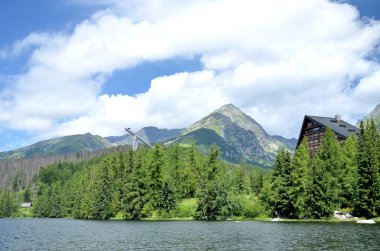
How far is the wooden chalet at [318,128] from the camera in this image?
490 feet

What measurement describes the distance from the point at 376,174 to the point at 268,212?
3393cm

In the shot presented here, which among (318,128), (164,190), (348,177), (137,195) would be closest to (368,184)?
(348,177)

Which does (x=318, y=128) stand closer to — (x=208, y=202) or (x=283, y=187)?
(x=283, y=187)

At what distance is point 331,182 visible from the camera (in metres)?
103

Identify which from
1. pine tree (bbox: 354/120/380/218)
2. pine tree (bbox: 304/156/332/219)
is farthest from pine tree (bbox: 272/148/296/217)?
pine tree (bbox: 354/120/380/218)

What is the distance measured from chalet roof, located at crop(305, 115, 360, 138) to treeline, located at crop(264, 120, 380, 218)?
86.4 ft

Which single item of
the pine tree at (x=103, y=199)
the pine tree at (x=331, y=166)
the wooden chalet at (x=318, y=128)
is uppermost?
the wooden chalet at (x=318, y=128)

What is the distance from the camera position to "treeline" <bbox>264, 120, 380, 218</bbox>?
94.6 m

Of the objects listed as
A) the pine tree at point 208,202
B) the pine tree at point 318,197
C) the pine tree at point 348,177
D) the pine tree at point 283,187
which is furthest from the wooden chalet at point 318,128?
the pine tree at point 318,197

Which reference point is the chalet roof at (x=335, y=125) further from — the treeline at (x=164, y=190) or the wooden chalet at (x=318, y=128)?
the treeline at (x=164, y=190)

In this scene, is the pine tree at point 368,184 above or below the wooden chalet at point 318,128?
below

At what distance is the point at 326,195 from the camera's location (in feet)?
326

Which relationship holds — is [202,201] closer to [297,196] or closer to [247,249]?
[297,196]

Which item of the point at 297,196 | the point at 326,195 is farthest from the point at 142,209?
the point at 326,195
